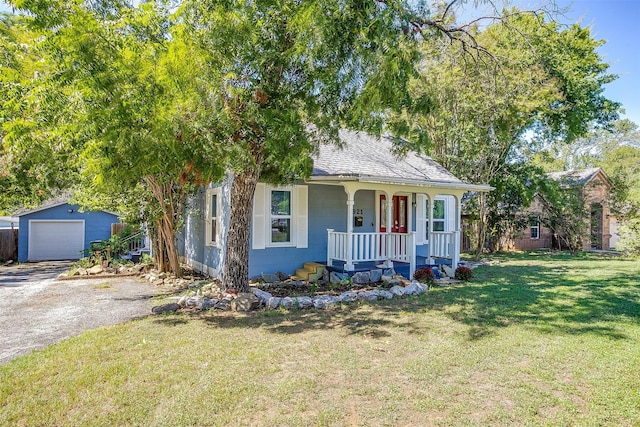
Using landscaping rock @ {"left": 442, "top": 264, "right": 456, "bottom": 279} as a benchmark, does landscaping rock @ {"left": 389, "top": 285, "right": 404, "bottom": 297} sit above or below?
below

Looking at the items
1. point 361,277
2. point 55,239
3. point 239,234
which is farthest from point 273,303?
point 55,239

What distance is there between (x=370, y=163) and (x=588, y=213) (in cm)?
1497

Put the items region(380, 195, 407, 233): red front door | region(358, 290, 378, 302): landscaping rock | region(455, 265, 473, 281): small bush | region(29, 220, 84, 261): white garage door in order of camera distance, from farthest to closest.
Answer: region(29, 220, 84, 261): white garage door → region(380, 195, 407, 233): red front door → region(455, 265, 473, 281): small bush → region(358, 290, 378, 302): landscaping rock

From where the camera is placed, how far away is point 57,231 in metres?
18.3

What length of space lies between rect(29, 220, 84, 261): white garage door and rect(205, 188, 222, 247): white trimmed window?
10409mm

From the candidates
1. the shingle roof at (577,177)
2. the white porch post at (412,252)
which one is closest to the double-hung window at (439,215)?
the white porch post at (412,252)

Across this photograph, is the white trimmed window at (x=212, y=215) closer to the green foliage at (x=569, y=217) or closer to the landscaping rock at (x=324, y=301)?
the landscaping rock at (x=324, y=301)

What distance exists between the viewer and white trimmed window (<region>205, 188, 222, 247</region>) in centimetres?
1106

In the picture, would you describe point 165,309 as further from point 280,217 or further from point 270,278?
point 280,217

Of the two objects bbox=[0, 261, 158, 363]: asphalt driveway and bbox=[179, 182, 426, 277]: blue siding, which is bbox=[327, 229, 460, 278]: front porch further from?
bbox=[0, 261, 158, 363]: asphalt driveway

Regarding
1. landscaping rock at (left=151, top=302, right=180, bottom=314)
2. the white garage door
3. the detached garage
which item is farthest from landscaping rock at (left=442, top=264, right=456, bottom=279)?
the white garage door

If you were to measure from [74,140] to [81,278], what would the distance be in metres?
7.51

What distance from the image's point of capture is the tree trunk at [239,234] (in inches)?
315

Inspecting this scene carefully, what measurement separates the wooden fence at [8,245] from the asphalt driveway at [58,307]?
6743mm
